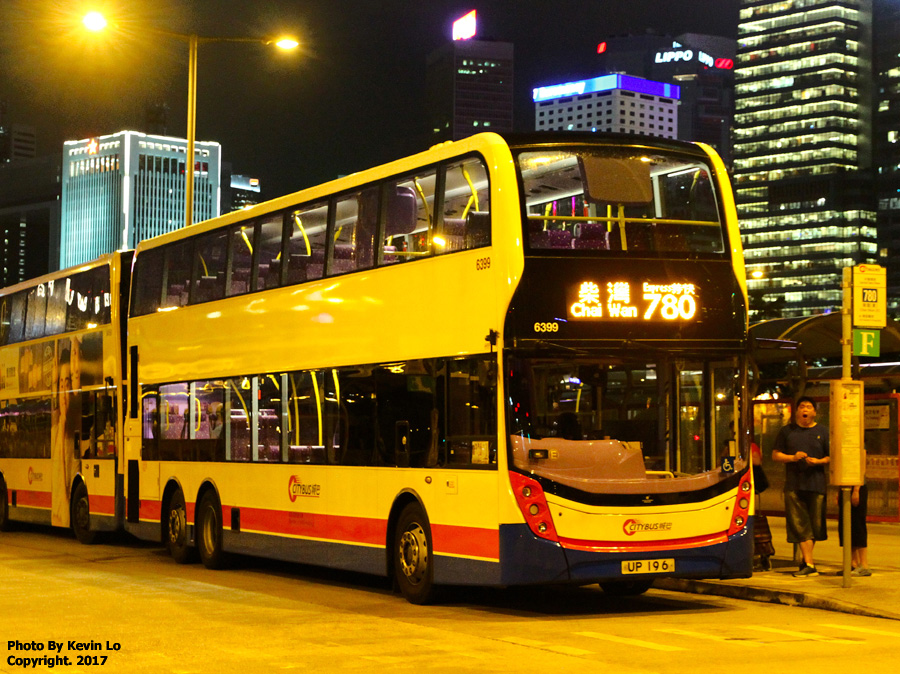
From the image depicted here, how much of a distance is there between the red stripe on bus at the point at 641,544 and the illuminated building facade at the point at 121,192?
156m

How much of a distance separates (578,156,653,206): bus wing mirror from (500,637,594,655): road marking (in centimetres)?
415

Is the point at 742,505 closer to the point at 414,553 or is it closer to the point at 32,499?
the point at 414,553

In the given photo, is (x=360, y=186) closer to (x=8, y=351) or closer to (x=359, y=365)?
(x=359, y=365)

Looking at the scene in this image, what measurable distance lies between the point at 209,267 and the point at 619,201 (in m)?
7.85

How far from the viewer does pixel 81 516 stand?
24125 mm

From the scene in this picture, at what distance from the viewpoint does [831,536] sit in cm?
1995

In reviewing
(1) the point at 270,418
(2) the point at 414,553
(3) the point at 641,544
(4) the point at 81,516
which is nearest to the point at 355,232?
(1) the point at 270,418

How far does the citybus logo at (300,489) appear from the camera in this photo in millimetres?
16109

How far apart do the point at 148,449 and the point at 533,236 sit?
33.9 feet

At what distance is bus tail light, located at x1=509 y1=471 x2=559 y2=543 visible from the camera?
40.4ft

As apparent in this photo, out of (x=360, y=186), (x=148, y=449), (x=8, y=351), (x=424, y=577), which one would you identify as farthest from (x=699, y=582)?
(x=8, y=351)

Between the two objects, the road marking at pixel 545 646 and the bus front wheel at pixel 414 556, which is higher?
the bus front wheel at pixel 414 556

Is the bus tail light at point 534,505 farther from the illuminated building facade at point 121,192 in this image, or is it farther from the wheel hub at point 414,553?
the illuminated building facade at point 121,192

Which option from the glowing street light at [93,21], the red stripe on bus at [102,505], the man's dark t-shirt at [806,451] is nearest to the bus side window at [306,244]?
the man's dark t-shirt at [806,451]
